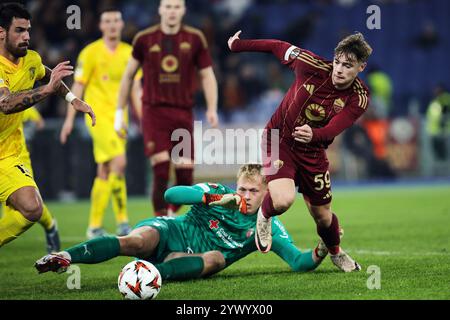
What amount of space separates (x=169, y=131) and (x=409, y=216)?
421 centimetres

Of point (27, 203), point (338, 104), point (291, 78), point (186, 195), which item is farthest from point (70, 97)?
point (291, 78)

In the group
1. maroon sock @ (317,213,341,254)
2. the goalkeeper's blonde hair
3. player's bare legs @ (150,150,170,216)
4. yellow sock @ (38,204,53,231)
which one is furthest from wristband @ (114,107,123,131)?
maroon sock @ (317,213,341,254)

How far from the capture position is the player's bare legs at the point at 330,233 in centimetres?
712

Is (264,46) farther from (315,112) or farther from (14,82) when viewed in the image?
(14,82)

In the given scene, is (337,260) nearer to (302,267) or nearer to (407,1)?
(302,267)

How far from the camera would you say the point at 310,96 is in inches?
274

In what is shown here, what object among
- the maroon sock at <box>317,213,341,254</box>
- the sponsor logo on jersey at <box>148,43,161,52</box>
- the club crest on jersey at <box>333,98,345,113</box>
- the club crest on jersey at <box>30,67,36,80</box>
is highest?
the sponsor logo on jersey at <box>148,43,161,52</box>

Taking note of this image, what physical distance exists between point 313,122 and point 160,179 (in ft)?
9.58

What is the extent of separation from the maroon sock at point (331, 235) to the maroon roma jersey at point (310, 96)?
0.63 meters

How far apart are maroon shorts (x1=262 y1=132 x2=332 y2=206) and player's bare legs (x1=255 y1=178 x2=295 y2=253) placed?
92mm

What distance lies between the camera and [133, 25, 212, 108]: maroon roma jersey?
9664mm

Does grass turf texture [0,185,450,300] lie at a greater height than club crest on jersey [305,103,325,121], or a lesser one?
lesser

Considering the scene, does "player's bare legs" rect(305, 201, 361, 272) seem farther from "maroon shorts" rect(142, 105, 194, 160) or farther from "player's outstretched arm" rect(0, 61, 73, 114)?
"maroon shorts" rect(142, 105, 194, 160)
